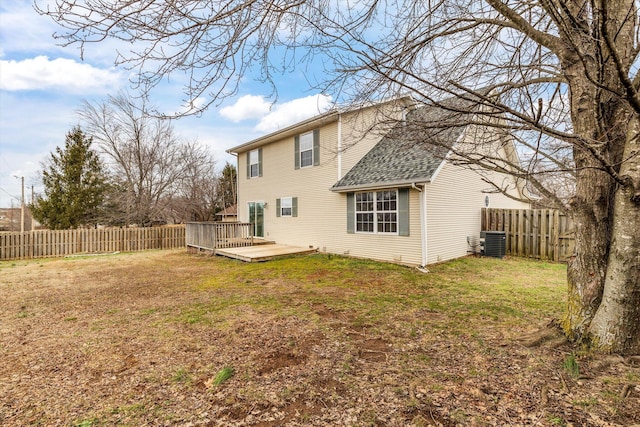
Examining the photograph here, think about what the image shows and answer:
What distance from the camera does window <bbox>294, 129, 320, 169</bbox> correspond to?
11750mm

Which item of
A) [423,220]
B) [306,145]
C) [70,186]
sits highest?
[306,145]

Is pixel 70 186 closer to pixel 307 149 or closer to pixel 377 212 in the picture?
pixel 307 149

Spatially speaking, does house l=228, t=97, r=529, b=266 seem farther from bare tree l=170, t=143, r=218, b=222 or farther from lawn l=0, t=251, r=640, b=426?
bare tree l=170, t=143, r=218, b=222

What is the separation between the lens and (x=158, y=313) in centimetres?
505

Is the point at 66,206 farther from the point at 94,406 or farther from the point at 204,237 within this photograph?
the point at 94,406

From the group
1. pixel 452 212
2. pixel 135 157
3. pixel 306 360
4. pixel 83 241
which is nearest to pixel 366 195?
pixel 452 212

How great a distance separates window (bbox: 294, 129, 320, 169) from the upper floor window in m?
2.89

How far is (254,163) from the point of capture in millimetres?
15094

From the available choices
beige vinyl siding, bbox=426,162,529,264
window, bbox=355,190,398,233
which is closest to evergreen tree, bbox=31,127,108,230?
window, bbox=355,190,398,233

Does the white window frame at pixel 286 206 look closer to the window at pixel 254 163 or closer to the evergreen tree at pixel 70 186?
the window at pixel 254 163

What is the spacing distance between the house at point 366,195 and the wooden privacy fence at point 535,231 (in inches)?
29.4

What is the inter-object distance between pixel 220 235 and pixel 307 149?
5041 millimetres

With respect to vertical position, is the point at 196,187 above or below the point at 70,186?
above

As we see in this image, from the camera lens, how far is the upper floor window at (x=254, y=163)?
1476cm
